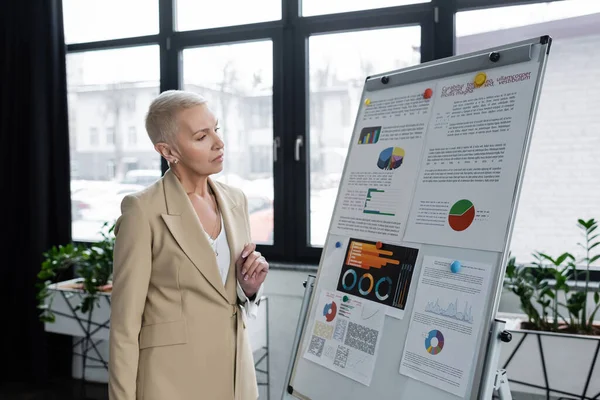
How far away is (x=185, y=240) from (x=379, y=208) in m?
0.55

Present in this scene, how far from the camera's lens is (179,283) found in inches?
62.6

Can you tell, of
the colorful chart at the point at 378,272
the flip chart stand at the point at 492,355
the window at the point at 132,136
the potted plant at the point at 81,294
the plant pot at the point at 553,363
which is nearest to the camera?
the flip chart stand at the point at 492,355

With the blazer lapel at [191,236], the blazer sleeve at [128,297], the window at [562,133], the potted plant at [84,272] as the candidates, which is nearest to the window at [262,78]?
the window at [562,133]

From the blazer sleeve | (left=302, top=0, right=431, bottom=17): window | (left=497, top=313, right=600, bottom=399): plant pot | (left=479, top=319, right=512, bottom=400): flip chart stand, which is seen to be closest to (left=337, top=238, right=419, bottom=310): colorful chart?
(left=479, top=319, right=512, bottom=400): flip chart stand

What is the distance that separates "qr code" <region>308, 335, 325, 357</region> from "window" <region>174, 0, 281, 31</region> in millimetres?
1992

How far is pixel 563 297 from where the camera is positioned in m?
2.51

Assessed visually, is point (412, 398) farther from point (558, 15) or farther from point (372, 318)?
point (558, 15)

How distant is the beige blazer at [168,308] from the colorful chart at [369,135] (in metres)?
0.56

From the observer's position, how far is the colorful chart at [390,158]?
163cm

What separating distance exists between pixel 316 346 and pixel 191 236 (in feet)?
1.59

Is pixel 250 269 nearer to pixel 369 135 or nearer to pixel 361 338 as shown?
pixel 361 338

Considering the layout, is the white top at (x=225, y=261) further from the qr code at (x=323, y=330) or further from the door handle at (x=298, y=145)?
the door handle at (x=298, y=145)

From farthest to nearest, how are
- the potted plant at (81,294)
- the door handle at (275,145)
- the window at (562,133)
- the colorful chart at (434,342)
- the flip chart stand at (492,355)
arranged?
1. the door handle at (275,145)
2. the potted plant at (81,294)
3. the window at (562,133)
4. the colorful chart at (434,342)
5. the flip chart stand at (492,355)

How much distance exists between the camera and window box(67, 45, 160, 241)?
349 cm
